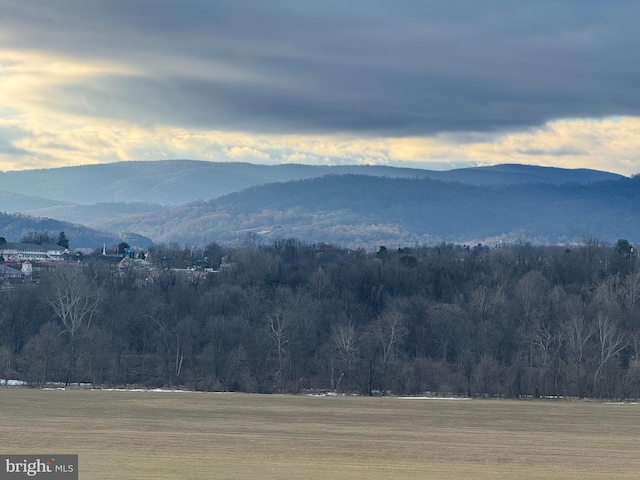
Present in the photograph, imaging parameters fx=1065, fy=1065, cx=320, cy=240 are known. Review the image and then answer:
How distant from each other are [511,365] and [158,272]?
55.2 meters

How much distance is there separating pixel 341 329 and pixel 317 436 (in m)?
39.6

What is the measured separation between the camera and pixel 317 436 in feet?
184

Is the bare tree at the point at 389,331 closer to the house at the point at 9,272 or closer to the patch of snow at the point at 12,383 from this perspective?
the patch of snow at the point at 12,383

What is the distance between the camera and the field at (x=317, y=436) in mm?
45719

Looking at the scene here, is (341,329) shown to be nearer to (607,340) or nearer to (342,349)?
(342,349)

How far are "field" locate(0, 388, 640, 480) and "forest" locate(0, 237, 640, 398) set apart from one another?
26.0 feet

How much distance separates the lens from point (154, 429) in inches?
2260

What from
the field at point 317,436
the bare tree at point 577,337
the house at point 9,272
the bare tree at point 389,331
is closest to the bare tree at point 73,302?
the field at point 317,436

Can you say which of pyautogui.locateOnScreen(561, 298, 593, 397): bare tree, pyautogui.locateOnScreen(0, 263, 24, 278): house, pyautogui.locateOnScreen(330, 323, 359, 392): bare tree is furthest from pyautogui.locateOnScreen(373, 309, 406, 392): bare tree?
pyautogui.locateOnScreen(0, 263, 24, 278): house

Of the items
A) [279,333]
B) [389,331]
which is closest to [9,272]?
[279,333]

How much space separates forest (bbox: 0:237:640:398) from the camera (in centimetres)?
8544

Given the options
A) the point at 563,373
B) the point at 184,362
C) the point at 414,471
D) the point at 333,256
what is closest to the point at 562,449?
the point at 414,471

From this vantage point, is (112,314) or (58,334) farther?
(112,314)

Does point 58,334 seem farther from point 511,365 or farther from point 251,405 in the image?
point 511,365
